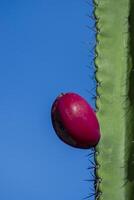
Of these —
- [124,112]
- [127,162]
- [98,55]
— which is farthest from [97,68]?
[127,162]

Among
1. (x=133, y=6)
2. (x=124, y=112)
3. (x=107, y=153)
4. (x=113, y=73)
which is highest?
(x=133, y=6)

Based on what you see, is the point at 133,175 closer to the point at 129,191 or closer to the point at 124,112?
the point at 129,191

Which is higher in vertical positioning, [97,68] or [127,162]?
[97,68]
